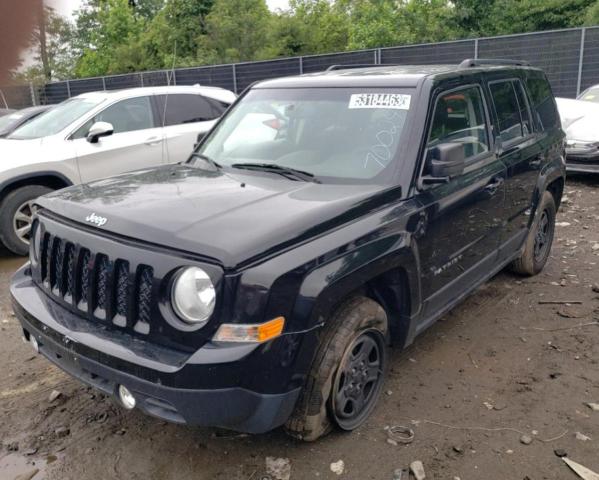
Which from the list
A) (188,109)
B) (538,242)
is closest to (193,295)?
(538,242)

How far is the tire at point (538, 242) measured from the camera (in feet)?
16.8

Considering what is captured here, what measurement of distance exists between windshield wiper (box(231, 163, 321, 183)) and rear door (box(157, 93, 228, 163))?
3689mm

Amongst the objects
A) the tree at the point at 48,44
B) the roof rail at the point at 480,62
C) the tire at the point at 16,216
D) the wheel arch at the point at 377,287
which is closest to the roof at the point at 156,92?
the tire at the point at 16,216

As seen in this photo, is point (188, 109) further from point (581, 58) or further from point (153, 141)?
point (581, 58)

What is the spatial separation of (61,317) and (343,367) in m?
1.43

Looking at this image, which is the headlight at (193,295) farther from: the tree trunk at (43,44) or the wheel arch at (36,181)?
the wheel arch at (36,181)

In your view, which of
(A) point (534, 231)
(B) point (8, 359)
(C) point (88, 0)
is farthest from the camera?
(A) point (534, 231)

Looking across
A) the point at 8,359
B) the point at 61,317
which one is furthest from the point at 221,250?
the point at 8,359

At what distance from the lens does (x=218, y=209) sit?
2.83 metres

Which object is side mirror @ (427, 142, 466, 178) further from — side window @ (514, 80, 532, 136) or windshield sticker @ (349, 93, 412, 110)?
side window @ (514, 80, 532, 136)

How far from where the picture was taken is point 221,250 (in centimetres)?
241

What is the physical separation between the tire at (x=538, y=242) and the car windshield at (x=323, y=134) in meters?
2.26

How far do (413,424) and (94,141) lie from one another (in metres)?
4.99

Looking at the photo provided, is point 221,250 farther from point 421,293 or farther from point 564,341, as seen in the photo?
point 564,341
